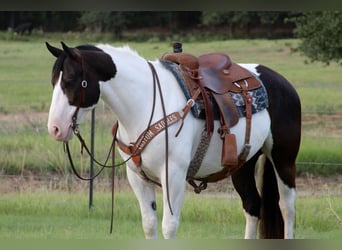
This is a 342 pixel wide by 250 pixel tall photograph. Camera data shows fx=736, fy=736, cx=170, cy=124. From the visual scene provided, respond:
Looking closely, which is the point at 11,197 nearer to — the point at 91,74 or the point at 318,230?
the point at 318,230

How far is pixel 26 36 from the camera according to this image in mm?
25172

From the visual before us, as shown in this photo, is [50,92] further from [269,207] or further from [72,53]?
[72,53]

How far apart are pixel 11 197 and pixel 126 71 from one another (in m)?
5.19

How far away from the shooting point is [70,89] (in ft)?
13.6

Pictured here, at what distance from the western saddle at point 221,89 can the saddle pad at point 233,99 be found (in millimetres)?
29

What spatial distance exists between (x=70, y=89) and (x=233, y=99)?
1.38m

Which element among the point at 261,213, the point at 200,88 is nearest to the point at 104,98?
the point at 200,88

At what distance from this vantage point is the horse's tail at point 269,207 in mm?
5707

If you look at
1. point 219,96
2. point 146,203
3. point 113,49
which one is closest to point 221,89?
point 219,96

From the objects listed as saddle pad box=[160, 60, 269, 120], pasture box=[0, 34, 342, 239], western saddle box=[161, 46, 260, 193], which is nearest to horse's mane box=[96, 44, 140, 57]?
saddle pad box=[160, 60, 269, 120]

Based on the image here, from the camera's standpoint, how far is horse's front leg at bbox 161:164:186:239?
14.9ft

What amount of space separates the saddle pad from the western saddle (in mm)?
29

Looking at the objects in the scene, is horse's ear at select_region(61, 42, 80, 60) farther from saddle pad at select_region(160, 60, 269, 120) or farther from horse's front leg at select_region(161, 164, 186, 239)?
horse's front leg at select_region(161, 164, 186, 239)

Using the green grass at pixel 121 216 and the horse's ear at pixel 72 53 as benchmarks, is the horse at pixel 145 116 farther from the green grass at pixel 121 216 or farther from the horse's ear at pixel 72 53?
the green grass at pixel 121 216
